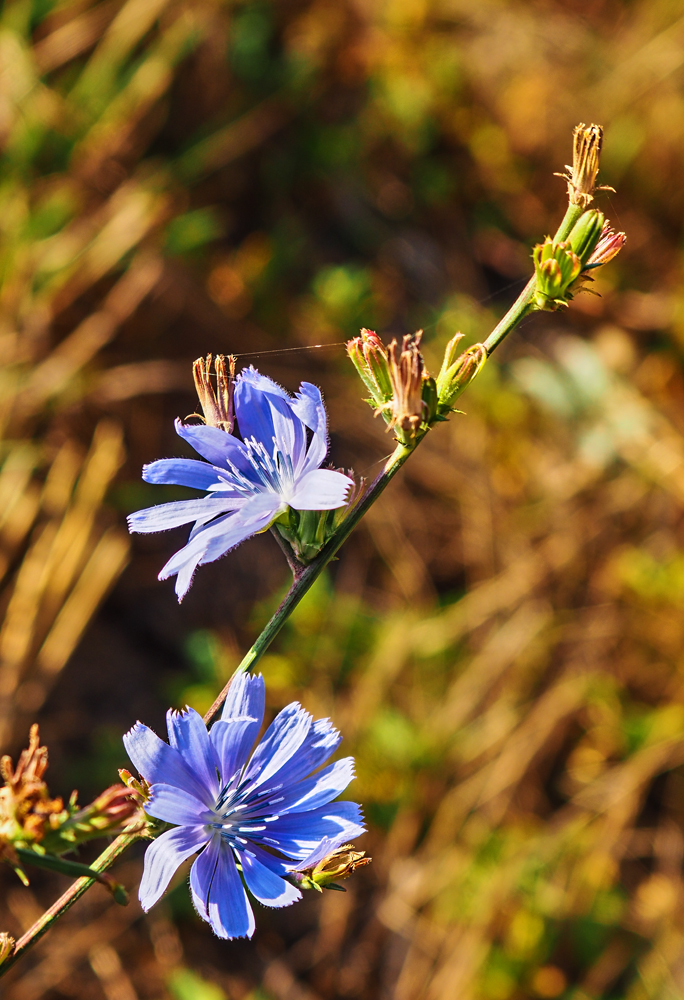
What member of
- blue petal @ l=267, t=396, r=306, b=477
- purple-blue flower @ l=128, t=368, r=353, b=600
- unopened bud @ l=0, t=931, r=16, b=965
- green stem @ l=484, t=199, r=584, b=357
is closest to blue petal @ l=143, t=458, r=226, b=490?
purple-blue flower @ l=128, t=368, r=353, b=600

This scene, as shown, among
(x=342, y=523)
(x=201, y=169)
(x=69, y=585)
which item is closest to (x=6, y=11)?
(x=201, y=169)

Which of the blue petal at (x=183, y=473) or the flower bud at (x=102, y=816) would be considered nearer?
the flower bud at (x=102, y=816)

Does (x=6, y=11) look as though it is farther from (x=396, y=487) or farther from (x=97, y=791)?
(x=97, y=791)

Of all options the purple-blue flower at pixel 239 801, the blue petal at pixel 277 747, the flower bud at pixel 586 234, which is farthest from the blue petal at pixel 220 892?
the flower bud at pixel 586 234

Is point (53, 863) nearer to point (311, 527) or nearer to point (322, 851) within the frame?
point (322, 851)

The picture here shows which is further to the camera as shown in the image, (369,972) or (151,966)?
(369,972)

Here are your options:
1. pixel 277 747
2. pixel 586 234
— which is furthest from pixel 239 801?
pixel 586 234

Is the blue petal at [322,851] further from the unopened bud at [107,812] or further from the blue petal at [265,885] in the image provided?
the unopened bud at [107,812]
